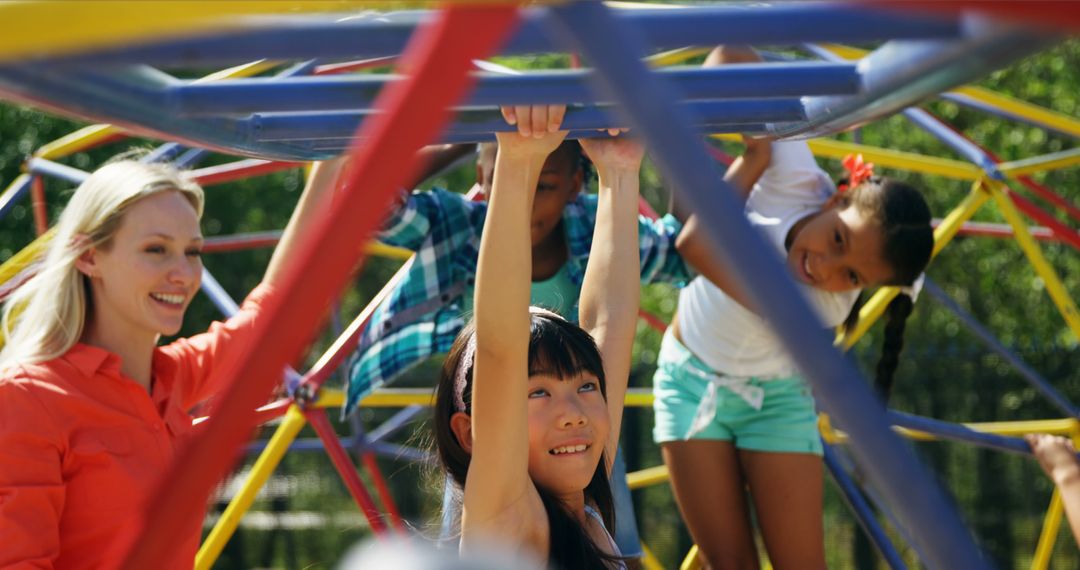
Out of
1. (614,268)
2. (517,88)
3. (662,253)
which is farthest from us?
(662,253)

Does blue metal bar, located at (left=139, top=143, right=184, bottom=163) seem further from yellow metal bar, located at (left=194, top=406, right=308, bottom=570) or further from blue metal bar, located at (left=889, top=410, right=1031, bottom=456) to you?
blue metal bar, located at (left=889, top=410, right=1031, bottom=456)

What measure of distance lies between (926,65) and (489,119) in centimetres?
63

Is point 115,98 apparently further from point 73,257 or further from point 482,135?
point 73,257

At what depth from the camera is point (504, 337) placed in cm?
170

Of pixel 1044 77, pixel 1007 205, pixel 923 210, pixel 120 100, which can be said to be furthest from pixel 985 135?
pixel 120 100

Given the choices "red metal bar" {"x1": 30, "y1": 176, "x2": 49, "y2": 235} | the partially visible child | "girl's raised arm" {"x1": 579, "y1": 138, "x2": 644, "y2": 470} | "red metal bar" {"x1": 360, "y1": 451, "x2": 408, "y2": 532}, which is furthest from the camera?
"red metal bar" {"x1": 30, "y1": 176, "x2": 49, "y2": 235}

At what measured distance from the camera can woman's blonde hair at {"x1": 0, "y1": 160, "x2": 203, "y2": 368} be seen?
238 centimetres

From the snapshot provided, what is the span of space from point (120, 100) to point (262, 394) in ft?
1.52

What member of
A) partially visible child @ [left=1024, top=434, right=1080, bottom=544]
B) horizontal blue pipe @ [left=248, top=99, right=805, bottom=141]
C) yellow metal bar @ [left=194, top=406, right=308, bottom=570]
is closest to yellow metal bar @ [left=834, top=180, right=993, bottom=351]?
partially visible child @ [left=1024, top=434, right=1080, bottom=544]

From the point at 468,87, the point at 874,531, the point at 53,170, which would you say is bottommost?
the point at 874,531

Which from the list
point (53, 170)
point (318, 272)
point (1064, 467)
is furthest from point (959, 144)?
point (318, 272)

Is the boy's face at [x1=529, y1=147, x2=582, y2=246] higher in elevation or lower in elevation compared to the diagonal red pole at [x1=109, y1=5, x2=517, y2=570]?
lower

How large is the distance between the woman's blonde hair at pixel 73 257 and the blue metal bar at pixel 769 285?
1595mm

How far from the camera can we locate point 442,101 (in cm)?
100
